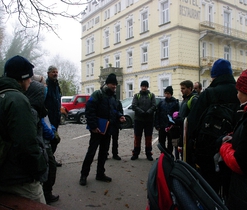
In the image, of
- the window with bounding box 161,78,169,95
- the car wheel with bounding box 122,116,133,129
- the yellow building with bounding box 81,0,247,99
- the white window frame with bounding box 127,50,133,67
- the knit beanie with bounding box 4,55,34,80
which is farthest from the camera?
the white window frame with bounding box 127,50,133,67

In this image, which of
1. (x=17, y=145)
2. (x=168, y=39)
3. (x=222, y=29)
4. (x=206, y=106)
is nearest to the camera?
(x=17, y=145)

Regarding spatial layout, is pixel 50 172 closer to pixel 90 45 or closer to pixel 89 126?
pixel 89 126

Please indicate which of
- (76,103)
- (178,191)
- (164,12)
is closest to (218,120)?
(178,191)

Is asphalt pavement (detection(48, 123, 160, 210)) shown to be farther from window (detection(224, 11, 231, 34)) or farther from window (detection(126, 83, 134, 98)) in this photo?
window (detection(224, 11, 231, 34))

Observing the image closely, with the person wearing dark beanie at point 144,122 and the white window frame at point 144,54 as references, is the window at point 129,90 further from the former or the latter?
the person wearing dark beanie at point 144,122

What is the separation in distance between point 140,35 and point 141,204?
972 inches

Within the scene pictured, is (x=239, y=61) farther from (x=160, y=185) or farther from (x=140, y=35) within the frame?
(x=160, y=185)

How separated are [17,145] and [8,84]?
515 millimetres

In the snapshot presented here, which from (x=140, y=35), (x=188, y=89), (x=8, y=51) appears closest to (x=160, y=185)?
(x=188, y=89)

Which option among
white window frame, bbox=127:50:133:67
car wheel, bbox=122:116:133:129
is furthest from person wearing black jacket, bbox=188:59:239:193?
white window frame, bbox=127:50:133:67

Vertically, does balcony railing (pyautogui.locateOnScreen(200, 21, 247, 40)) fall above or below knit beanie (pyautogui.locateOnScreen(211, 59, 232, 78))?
above

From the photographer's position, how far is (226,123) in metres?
2.65

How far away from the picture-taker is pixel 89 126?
4266 mm

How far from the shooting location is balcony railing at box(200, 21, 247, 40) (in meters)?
24.0
